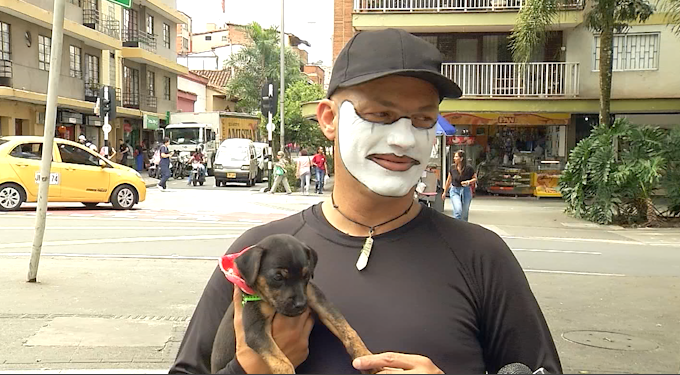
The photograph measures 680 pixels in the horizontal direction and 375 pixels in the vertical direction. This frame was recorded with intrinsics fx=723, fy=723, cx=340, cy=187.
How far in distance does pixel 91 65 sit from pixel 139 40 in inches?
214

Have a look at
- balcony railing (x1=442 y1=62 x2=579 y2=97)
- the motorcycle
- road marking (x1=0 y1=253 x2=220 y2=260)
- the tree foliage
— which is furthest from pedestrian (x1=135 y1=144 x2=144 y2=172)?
road marking (x1=0 y1=253 x2=220 y2=260)

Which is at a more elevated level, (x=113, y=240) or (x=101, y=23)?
(x=101, y=23)

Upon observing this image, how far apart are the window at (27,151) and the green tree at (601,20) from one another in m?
13.1

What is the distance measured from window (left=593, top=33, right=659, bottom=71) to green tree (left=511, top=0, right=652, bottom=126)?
14.4ft

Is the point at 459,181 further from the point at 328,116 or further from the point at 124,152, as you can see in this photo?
the point at 124,152

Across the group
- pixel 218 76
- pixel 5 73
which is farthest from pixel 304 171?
pixel 218 76

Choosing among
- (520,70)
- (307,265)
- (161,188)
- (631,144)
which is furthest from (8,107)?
(307,265)

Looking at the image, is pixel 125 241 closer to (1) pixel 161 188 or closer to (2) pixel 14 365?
(2) pixel 14 365

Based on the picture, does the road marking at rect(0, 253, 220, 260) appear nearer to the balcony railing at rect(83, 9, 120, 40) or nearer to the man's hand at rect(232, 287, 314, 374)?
the man's hand at rect(232, 287, 314, 374)

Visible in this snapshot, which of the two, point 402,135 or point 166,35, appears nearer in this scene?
point 402,135

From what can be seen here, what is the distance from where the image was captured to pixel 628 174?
1709cm

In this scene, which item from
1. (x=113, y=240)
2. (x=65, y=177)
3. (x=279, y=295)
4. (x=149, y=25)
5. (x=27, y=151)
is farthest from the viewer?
(x=149, y=25)

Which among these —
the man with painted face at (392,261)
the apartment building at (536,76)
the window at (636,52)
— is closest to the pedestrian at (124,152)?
the apartment building at (536,76)

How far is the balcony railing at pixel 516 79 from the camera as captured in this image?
2492cm
